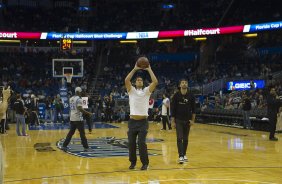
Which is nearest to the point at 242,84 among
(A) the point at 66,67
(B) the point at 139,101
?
(A) the point at 66,67

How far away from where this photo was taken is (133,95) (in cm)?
909

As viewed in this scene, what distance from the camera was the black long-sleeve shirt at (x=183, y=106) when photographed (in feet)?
33.0

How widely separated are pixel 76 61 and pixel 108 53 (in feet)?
34.3

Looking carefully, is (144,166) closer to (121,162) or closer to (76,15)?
(121,162)

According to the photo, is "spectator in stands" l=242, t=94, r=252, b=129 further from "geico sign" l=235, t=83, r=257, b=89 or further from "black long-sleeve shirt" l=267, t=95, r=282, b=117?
"geico sign" l=235, t=83, r=257, b=89

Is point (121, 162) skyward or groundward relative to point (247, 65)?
groundward

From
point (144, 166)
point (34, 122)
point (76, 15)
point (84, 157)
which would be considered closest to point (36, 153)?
point (84, 157)

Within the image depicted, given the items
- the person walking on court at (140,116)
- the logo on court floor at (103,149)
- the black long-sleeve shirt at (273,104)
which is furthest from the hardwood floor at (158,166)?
the black long-sleeve shirt at (273,104)

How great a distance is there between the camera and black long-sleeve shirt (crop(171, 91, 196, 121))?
10070 mm

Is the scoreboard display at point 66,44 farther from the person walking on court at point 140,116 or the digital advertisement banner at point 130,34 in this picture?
the person walking on court at point 140,116

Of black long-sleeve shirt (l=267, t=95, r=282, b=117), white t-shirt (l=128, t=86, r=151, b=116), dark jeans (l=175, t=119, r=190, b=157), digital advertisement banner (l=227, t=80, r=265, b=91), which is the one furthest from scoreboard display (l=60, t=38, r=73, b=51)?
white t-shirt (l=128, t=86, r=151, b=116)

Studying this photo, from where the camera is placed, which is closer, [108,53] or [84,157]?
[84,157]

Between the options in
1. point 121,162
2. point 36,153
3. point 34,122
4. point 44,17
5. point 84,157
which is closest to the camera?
point 121,162

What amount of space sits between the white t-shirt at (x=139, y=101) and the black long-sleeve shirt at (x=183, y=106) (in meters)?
1.26
